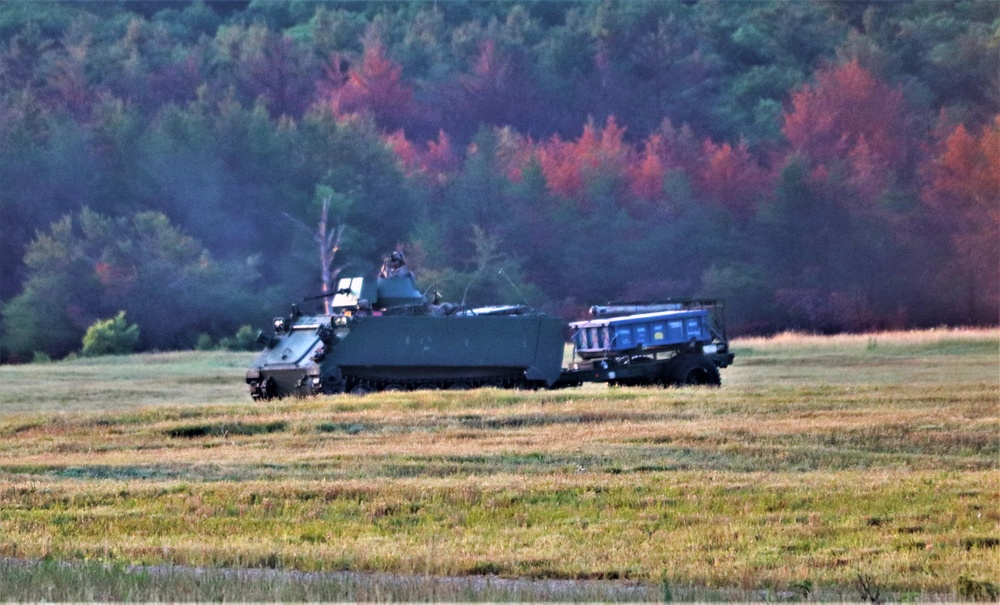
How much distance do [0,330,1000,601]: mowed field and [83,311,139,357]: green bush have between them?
19331mm

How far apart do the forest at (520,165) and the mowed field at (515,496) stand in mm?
26086

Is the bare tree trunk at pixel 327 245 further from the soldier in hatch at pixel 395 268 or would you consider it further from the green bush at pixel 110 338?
the soldier in hatch at pixel 395 268

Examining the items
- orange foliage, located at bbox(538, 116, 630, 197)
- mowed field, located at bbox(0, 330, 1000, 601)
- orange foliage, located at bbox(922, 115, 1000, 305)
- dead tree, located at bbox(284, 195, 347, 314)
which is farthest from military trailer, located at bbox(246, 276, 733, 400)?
orange foliage, located at bbox(538, 116, 630, 197)

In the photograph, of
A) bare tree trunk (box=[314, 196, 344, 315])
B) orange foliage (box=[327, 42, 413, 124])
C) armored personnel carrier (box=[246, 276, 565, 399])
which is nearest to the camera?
armored personnel carrier (box=[246, 276, 565, 399])

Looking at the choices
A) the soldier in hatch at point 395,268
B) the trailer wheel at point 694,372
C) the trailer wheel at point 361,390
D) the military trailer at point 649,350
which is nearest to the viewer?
the trailer wheel at point 361,390

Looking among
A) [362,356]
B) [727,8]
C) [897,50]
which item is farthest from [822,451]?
[727,8]

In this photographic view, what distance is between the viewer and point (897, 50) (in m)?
58.7

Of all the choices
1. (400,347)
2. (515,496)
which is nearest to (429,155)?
(400,347)

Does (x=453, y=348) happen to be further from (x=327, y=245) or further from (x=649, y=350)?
(x=327, y=245)

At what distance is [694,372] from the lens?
2720 centimetres

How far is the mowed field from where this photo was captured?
10.1m

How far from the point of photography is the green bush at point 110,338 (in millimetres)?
44062

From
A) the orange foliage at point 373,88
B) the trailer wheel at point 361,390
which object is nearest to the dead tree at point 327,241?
the orange foliage at point 373,88

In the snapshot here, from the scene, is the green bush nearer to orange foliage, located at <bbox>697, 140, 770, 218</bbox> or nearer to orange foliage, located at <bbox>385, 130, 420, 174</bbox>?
orange foliage, located at <bbox>385, 130, 420, 174</bbox>
